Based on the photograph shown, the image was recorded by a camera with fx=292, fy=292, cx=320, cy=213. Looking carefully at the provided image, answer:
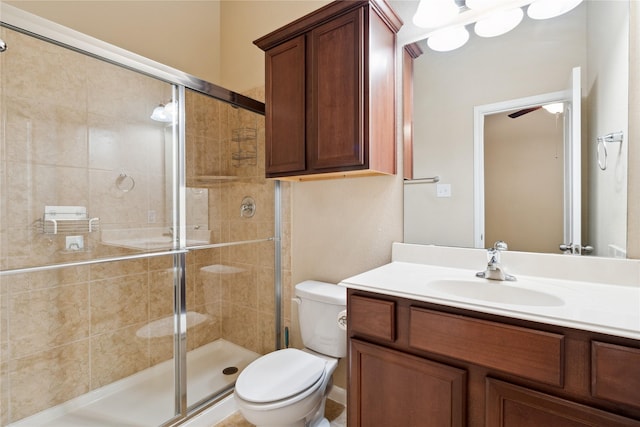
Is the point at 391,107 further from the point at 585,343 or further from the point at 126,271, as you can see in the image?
the point at 126,271

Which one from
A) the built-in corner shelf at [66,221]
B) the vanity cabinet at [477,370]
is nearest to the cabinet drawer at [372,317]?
the vanity cabinet at [477,370]

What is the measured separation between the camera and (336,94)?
1.41m

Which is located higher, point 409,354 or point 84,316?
point 409,354

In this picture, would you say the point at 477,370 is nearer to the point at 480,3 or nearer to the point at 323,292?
the point at 323,292

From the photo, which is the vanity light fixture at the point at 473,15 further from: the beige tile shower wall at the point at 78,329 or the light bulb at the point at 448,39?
the beige tile shower wall at the point at 78,329

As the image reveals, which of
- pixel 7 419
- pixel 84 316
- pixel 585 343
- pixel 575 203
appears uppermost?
pixel 575 203

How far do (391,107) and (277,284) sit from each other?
4.51ft

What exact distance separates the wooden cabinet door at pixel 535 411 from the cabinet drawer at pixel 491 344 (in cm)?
5

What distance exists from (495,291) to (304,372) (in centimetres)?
91

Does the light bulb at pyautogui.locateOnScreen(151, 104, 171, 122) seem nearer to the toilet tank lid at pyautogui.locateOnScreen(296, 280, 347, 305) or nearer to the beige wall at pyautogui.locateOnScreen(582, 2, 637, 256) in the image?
the toilet tank lid at pyautogui.locateOnScreen(296, 280, 347, 305)

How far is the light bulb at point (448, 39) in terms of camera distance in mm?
1396

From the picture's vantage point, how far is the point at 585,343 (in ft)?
2.41

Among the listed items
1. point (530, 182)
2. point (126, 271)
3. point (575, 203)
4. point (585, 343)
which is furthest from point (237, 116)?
point (585, 343)

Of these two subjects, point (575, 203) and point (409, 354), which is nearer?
point (409, 354)
